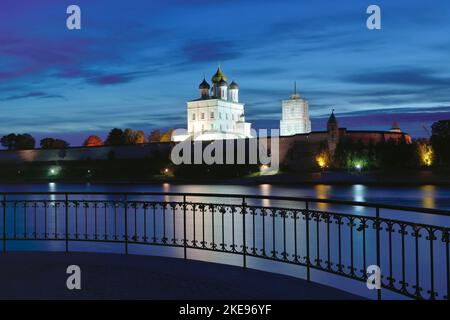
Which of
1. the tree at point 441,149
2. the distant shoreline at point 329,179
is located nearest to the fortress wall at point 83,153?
the distant shoreline at point 329,179

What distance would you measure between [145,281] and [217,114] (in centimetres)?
9486

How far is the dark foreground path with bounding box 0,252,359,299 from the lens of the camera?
5.66 meters

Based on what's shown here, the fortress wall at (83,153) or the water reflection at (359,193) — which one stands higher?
the fortress wall at (83,153)

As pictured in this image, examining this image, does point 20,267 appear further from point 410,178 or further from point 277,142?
point 277,142

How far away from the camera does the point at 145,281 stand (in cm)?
627

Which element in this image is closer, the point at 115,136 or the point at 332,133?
the point at 332,133

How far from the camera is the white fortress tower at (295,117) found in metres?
113

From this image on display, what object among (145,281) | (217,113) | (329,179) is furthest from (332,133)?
(145,281)

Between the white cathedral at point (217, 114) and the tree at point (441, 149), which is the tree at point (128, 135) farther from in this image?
the tree at point (441, 149)

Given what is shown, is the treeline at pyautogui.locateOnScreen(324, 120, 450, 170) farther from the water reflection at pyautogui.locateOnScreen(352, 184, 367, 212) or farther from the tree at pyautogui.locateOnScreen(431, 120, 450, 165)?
the water reflection at pyautogui.locateOnScreen(352, 184, 367, 212)

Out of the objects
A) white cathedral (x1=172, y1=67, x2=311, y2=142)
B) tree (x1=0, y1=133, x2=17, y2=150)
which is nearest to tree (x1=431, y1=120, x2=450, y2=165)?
white cathedral (x1=172, y1=67, x2=311, y2=142)

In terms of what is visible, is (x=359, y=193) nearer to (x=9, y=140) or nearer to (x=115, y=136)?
(x=115, y=136)

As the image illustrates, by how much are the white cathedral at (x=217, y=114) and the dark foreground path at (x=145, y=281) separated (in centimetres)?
9165

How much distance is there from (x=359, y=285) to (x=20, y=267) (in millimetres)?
7724
